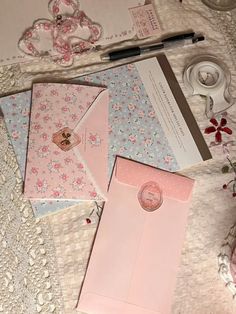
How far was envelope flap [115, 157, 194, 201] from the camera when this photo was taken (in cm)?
81

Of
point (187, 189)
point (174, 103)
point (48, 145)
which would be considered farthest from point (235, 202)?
point (48, 145)

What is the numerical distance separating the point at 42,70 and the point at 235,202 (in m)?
0.41

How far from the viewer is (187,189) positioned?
2.68 feet

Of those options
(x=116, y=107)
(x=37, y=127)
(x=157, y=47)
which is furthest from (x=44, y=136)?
(x=157, y=47)

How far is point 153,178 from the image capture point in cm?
82

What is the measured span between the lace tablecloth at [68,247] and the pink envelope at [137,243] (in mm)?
19

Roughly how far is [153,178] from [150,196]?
32 millimetres

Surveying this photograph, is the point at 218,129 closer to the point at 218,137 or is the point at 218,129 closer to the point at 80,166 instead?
the point at 218,137

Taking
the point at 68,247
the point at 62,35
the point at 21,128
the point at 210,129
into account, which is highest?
the point at 62,35

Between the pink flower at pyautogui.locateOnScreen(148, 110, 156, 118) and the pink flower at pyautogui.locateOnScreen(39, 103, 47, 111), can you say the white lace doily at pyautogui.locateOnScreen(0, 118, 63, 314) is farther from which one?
the pink flower at pyautogui.locateOnScreen(148, 110, 156, 118)

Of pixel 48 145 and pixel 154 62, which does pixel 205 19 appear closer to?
pixel 154 62

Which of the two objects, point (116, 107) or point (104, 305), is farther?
point (116, 107)

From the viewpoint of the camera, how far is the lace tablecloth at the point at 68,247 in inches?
29.7

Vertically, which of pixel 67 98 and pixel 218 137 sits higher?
pixel 67 98
